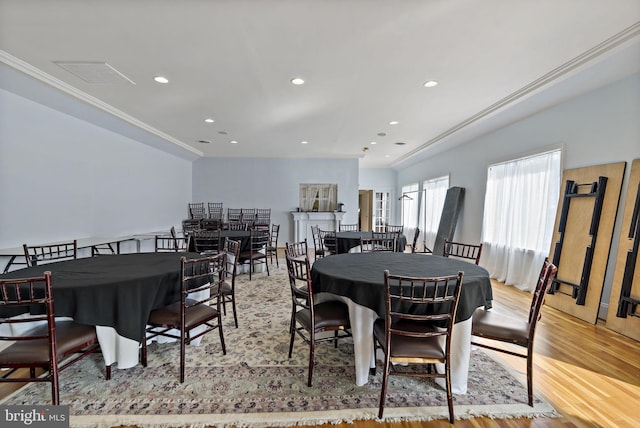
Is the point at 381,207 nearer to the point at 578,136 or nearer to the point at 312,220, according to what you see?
the point at 312,220

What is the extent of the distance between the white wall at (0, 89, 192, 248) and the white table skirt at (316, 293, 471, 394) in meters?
4.74

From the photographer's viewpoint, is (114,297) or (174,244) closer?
(114,297)

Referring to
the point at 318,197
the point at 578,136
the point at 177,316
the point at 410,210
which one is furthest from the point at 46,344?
the point at 410,210

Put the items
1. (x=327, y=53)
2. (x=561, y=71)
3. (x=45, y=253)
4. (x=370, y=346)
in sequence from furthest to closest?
(x=45, y=253), (x=561, y=71), (x=327, y=53), (x=370, y=346)

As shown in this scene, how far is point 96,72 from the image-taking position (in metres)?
3.29

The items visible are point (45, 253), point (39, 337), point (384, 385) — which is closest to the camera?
point (39, 337)

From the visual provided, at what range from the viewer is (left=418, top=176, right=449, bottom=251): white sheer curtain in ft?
24.8

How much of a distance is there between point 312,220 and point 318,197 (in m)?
0.89

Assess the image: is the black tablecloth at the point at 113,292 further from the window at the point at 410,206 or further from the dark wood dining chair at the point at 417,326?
the window at the point at 410,206

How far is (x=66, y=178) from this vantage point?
453 centimetres

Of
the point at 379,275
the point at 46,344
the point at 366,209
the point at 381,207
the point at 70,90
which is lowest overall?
the point at 46,344

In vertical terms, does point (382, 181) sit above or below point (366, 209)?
above

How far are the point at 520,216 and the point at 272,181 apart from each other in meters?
6.56

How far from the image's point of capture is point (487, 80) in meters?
3.46
